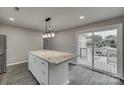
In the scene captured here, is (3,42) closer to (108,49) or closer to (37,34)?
(37,34)

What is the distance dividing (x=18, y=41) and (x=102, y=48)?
466cm

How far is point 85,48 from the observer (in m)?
3.83

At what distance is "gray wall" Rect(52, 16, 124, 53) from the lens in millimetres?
2746

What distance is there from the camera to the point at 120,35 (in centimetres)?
246

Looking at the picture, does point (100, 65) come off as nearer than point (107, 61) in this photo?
No

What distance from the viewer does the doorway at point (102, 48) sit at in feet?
8.61

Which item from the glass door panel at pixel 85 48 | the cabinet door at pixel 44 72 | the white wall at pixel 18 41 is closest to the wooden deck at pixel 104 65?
the glass door panel at pixel 85 48

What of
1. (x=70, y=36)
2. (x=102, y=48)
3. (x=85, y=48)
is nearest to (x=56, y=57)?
(x=102, y=48)

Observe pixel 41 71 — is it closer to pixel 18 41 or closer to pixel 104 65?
pixel 104 65

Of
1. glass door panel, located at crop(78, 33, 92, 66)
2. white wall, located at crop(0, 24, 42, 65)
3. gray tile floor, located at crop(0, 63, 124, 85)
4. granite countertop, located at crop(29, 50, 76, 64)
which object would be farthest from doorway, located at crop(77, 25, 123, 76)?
white wall, located at crop(0, 24, 42, 65)

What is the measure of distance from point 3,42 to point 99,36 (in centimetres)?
416

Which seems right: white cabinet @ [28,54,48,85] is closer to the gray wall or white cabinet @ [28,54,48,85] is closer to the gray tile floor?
the gray tile floor

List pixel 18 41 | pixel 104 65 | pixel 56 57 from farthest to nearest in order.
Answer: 1. pixel 18 41
2. pixel 104 65
3. pixel 56 57

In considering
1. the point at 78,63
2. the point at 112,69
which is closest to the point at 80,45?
the point at 78,63
